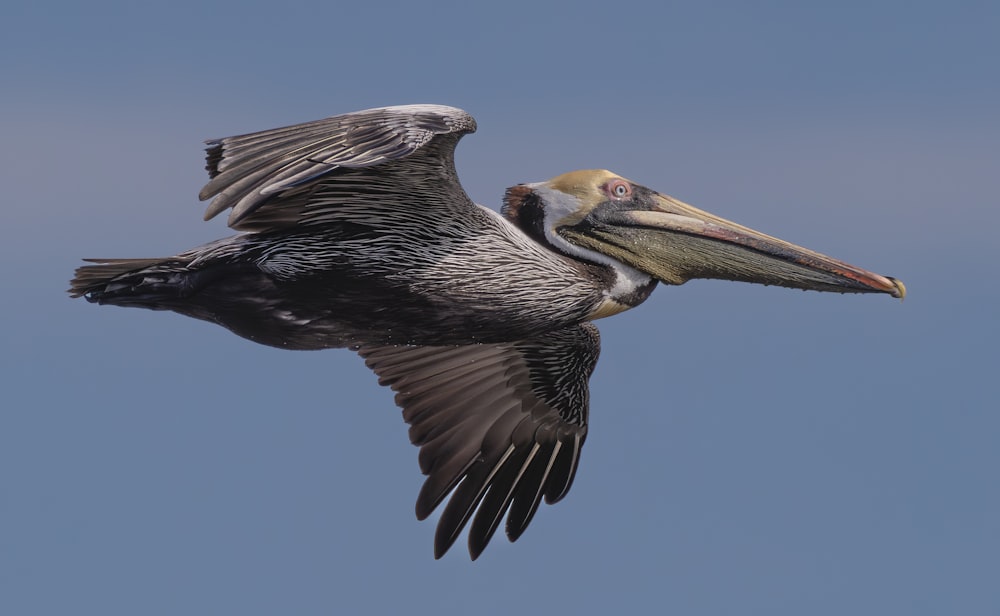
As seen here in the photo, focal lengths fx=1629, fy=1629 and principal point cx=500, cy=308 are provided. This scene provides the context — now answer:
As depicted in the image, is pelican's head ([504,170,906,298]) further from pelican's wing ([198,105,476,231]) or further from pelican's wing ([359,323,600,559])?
pelican's wing ([359,323,600,559])

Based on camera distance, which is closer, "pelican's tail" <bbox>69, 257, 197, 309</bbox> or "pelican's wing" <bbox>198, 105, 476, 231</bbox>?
"pelican's wing" <bbox>198, 105, 476, 231</bbox>

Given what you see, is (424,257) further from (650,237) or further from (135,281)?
(135,281)

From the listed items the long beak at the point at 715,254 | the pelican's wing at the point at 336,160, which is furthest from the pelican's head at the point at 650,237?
the pelican's wing at the point at 336,160

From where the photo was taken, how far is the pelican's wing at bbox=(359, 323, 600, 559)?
455 inches

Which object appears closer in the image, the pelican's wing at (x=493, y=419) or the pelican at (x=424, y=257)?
the pelican at (x=424, y=257)

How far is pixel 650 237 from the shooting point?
10445mm

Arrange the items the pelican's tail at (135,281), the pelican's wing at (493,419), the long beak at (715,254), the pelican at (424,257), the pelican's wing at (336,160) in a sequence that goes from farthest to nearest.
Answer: the pelican's wing at (493,419)
the long beak at (715,254)
the pelican's tail at (135,281)
the pelican at (424,257)
the pelican's wing at (336,160)

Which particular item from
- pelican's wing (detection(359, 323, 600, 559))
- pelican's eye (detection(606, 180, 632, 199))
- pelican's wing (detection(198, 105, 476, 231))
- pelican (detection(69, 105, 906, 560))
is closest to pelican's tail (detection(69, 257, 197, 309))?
pelican (detection(69, 105, 906, 560))

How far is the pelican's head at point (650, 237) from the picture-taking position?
1035 centimetres

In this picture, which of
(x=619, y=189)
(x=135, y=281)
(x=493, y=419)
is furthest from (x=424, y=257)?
(x=493, y=419)

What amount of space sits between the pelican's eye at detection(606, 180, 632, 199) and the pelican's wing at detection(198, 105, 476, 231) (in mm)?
1243

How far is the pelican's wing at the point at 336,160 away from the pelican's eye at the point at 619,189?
1.24 m

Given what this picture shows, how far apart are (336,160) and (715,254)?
2942 mm

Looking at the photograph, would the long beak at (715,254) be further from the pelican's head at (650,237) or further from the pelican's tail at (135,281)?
the pelican's tail at (135,281)
